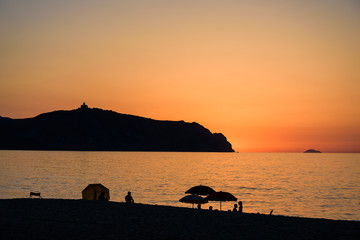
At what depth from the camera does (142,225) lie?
16922 millimetres

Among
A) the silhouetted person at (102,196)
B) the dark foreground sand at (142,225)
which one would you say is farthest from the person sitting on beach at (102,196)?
the dark foreground sand at (142,225)

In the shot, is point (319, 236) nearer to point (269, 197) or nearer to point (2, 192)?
point (269, 197)

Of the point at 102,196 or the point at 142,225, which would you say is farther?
the point at 102,196

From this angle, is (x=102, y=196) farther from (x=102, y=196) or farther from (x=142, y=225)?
(x=142, y=225)

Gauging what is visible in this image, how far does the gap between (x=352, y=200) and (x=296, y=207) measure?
1607 cm

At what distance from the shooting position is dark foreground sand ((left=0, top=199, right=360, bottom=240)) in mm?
14797

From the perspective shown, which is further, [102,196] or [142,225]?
[102,196]

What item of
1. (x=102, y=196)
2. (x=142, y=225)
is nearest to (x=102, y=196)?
(x=102, y=196)

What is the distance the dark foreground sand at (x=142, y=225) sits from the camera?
14.8 m

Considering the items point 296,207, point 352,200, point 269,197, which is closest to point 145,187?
point 269,197

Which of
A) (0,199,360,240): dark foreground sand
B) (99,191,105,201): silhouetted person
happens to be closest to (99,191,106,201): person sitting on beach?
(99,191,105,201): silhouetted person

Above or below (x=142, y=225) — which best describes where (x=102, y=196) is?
above

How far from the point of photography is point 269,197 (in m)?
64.3

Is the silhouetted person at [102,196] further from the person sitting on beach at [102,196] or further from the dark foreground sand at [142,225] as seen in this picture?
the dark foreground sand at [142,225]
